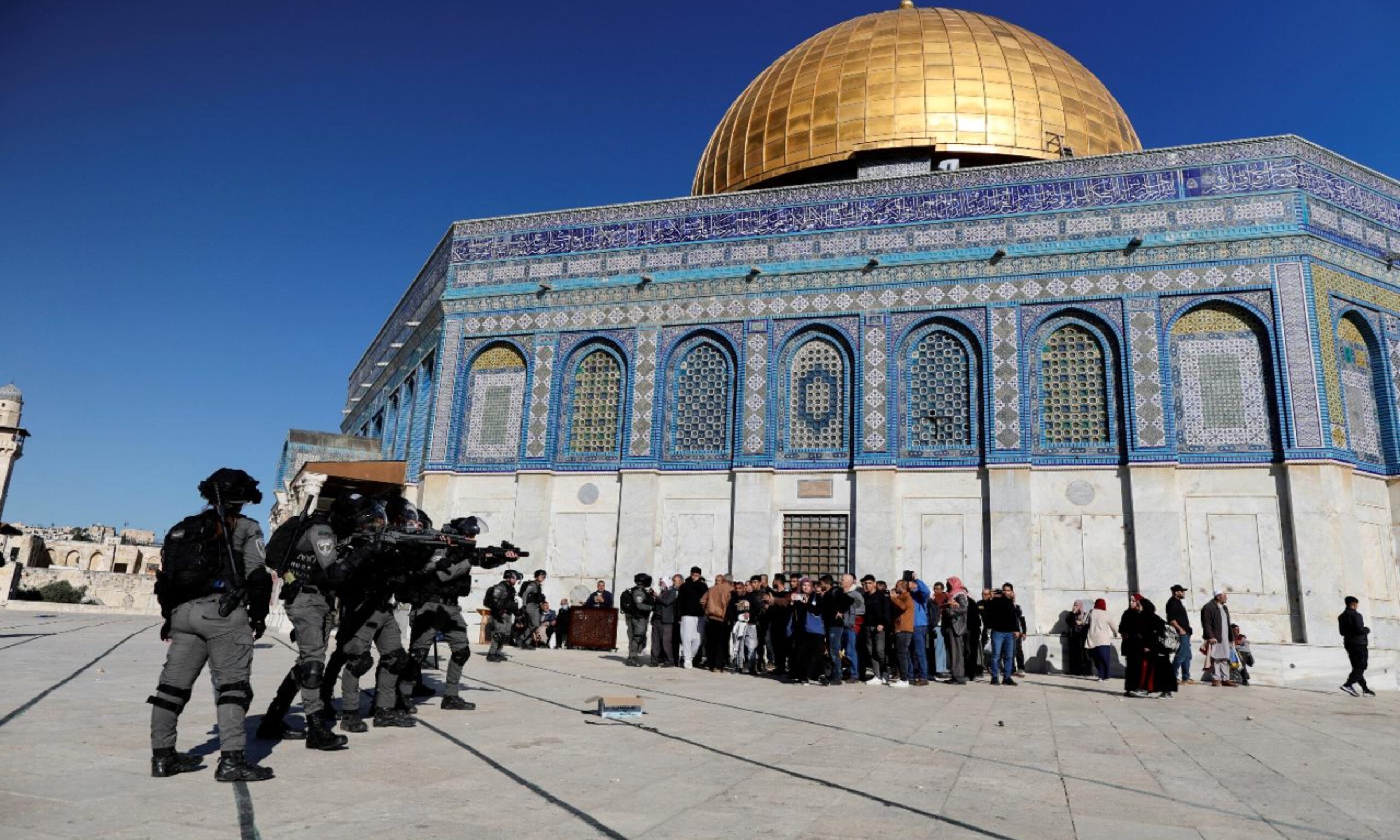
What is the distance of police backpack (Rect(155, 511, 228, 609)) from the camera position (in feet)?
14.6

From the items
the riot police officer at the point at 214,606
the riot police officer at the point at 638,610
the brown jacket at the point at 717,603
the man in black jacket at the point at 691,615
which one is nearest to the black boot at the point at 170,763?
the riot police officer at the point at 214,606

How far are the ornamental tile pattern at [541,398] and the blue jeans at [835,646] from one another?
840 centimetres

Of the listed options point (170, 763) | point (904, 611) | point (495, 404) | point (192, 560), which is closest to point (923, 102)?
point (495, 404)

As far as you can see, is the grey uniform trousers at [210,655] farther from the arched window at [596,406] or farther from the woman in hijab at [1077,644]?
the arched window at [596,406]

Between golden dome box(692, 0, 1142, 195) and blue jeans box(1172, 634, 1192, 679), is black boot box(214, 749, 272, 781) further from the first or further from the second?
golden dome box(692, 0, 1142, 195)

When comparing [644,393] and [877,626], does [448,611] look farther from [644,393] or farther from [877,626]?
[644,393]

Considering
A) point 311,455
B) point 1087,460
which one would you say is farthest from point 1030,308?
point 311,455

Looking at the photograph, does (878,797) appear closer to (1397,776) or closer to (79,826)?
(79,826)

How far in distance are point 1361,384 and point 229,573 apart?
17.2 m

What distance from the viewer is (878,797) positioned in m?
4.01

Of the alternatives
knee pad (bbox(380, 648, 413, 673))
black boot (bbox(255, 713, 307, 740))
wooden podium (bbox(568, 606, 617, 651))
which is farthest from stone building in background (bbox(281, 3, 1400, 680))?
black boot (bbox(255, 713, 307, 740))

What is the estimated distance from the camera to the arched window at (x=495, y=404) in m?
18.1

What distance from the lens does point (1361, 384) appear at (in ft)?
49.7

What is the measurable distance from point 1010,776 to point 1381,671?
444 inches
